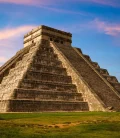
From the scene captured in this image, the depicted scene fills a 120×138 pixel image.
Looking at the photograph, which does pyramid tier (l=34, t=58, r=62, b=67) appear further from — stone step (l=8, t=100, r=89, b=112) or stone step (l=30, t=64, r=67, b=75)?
stone step (l=8, t=100, r=89, b=112)

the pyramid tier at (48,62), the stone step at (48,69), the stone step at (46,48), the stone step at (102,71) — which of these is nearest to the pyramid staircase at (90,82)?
the stone step at (46,48)

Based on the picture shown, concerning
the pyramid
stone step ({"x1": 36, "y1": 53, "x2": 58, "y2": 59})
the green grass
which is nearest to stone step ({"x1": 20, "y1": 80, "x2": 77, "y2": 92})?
the pyramid

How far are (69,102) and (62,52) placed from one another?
1185 cm

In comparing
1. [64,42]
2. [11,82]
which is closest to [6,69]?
[11,82]

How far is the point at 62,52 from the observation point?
3725 cm

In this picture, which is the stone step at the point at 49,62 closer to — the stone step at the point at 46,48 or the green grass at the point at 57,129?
the stone step at the point at 46,48

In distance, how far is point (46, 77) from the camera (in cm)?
2933

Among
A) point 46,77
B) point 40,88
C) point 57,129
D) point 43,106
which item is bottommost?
point 57,129

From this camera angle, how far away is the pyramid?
2512 cm

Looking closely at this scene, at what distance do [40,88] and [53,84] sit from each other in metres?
2.04

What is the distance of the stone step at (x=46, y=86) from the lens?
87.4 ft

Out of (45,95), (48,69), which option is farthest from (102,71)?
(45,95)

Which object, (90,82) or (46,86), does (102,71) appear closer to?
(90,82)

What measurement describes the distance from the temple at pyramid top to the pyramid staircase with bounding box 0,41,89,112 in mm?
8046
